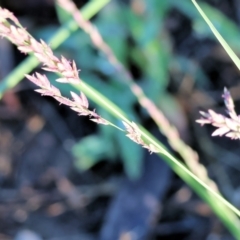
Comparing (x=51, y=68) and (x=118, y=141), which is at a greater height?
(x=118, y=141)

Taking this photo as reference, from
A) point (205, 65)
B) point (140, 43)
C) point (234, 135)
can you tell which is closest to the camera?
point (234, 135)

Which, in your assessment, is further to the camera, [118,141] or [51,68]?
[118,141]

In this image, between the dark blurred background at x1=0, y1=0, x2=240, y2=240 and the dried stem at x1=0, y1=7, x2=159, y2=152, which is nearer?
the dried stem at x1=0, y1=7, x2=159, y2=152

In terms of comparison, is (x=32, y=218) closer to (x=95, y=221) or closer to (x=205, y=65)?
(x=95, y=221)

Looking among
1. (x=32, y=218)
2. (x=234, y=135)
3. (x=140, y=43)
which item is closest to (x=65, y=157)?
(x=32, y=218)

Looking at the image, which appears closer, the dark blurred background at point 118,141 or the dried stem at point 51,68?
the dried stem at point 51,68

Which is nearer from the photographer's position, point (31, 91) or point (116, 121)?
point (116, 121)

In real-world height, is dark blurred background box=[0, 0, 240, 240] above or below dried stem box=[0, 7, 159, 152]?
above

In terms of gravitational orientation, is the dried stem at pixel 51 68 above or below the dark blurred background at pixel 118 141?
below
